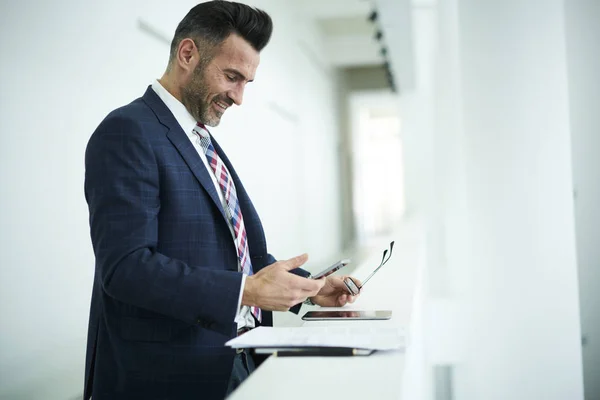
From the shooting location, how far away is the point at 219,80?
5.72ft

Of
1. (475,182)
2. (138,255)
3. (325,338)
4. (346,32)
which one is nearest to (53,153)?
(138,255)

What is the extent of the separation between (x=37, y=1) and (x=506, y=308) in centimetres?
265

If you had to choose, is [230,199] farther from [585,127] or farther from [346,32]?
[346,32]

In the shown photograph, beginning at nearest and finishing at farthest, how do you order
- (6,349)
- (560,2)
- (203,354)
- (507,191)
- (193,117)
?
(203,354)
(193,117)
(6,349)
(560,2)
(507,191)

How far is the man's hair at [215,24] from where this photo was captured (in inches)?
67.4

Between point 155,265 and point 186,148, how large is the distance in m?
0.37

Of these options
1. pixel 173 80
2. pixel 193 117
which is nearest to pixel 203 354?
pixel 193 117

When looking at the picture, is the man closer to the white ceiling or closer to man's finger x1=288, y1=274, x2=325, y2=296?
man's finger x1=288, y1=274, x2=325, y2=296

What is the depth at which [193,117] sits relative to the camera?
170 cm

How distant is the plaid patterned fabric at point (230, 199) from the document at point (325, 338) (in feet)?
0.98

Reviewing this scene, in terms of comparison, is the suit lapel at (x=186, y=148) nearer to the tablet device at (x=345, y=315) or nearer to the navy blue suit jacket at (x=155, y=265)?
the navy blue suit jacket at (x=155, y=265)

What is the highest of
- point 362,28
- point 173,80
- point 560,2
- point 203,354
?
point 362,28

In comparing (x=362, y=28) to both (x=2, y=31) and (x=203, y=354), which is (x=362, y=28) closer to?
(x=2, y=31)

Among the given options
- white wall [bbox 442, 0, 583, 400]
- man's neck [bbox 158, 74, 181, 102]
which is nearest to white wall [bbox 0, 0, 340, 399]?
man's neck [bbox 158, 74, 181, 102]
